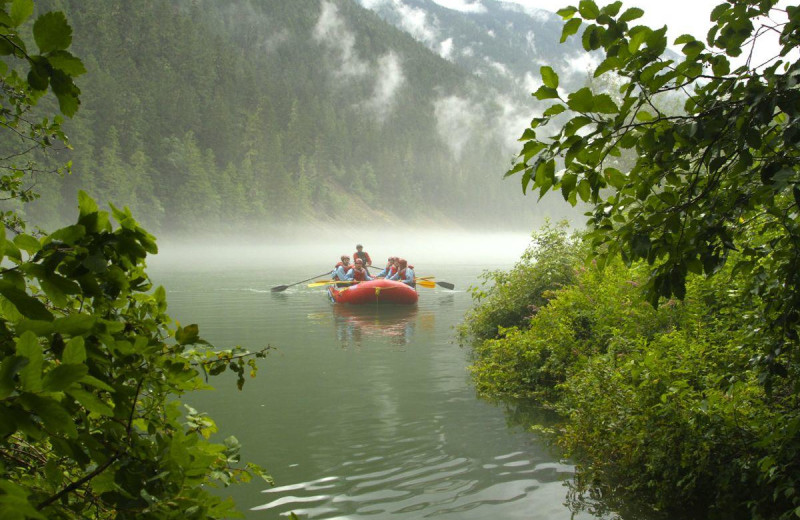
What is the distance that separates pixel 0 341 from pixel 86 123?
2906 inches

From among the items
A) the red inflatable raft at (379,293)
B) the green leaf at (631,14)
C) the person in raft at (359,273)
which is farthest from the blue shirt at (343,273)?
the green leaf at (631,14)

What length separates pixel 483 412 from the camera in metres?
8.92

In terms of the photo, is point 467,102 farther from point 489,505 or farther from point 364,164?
point 489,505

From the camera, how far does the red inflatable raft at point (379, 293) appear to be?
20781mm

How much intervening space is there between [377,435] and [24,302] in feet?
22.9

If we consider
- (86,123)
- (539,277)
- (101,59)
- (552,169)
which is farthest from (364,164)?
(552,169)

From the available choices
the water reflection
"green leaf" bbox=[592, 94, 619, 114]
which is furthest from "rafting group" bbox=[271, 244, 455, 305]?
"green leaf" bbox=[592, 94, 619, 114]

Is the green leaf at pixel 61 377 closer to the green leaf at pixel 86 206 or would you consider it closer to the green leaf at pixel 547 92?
the green leaf at pixel 86 206

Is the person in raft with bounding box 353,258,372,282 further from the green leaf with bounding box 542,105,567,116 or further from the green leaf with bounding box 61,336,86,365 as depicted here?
the green leaf with bounding box 61,336,86,365

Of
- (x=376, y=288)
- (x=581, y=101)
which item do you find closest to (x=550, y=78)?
(x=581, y=101)

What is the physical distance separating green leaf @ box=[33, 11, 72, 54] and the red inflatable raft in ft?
63.0

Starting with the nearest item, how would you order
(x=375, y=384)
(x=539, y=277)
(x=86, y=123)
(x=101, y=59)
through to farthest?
(x=375, y=384) < (x=539, y=277) < (x=86, y=123) < (x=101, y=59)

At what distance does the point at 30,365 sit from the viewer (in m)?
1.25

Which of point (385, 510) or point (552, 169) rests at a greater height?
point (552, 169)
